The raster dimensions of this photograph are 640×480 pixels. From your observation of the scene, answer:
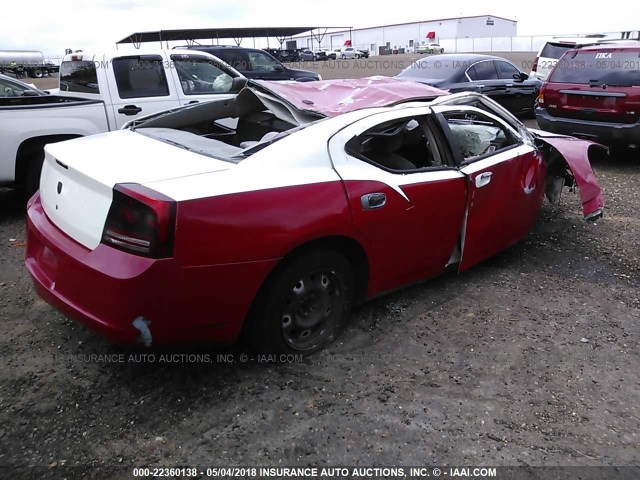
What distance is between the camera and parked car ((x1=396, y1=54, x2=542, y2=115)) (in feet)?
33.9

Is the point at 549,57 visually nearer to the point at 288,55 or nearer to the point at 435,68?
the point at 435,68

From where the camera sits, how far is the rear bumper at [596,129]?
717 cm

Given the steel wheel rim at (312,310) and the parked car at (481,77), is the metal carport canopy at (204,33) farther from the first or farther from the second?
the steel wheel rim at (312,310)

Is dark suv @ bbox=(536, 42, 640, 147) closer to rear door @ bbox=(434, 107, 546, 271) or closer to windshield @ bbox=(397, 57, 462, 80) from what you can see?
windshield @ bbox=(397, 57, 462, 80)

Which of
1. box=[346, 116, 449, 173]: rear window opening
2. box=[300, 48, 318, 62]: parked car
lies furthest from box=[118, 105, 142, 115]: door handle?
box=[300, 48, 318, 62]: parked car

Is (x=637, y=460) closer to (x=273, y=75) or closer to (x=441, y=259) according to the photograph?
(x=441, y=259)

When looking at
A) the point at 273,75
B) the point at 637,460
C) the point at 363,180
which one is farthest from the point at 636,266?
the point at 273,75

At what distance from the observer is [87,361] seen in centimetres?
307

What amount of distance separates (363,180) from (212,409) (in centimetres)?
148

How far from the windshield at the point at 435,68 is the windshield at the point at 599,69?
2.53 m

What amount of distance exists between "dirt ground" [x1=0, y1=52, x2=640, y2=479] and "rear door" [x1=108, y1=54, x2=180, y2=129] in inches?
117

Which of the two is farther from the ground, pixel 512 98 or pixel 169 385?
pixel 512 98

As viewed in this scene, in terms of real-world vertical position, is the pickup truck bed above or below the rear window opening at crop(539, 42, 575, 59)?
below

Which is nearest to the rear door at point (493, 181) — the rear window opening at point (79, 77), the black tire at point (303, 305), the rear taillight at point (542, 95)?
the black tire at point (303, 305)
